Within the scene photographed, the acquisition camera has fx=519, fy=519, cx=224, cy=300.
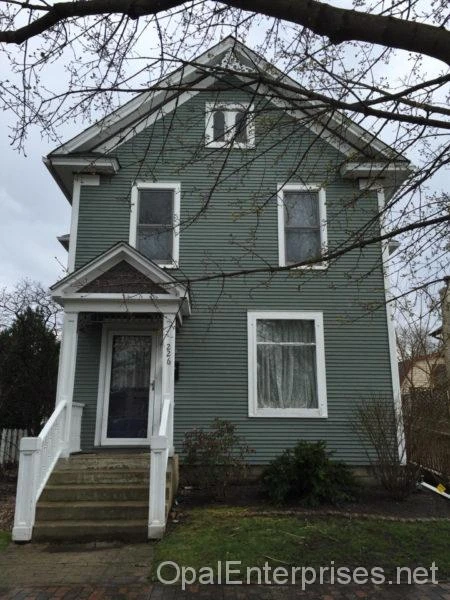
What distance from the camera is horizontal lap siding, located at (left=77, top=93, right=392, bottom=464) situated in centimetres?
952

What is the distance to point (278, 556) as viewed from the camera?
564 centimetres

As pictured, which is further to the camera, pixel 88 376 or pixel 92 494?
pixel 88 376

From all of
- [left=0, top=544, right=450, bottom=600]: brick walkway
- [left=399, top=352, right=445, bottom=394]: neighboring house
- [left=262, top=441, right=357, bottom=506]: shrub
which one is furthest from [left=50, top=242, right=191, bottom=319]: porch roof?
[left=399, top=352, right=445, bottom=394]: neighboring house

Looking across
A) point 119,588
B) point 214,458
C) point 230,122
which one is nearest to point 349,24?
point 119,588

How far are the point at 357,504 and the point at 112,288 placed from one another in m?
5.08

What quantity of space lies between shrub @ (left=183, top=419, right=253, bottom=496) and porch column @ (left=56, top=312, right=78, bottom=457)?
6.34 ft

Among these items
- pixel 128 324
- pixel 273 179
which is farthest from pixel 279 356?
pixel 273 179

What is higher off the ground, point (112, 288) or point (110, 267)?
point (110, 267)

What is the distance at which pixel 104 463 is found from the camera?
7.68 meters

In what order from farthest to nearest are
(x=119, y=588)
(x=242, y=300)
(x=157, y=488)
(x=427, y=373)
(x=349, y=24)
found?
(x=427, y=373) < (x=242, y=300) < (x=157, y=488) < (x=119, y=588) < (x=349, y=24)

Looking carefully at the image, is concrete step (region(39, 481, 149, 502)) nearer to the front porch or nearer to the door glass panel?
the front porch

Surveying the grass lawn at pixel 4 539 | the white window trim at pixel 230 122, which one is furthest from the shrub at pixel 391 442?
the grass lawn at pixel 4 539

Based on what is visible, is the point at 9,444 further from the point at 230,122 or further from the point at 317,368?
the point at 230,122

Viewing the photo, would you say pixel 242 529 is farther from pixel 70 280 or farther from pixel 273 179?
pixel 273 179
